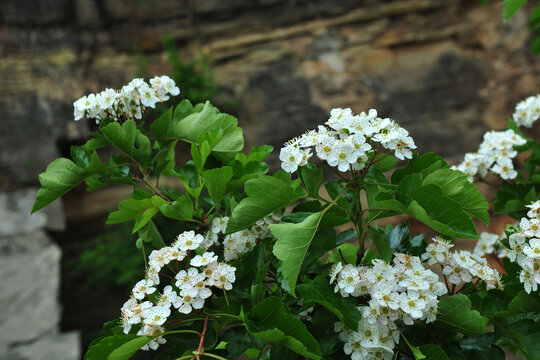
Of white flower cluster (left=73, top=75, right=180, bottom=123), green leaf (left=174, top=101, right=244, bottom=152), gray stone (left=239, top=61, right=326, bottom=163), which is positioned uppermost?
white flower cluster (left=73, top=75, right=180, bottom=123)

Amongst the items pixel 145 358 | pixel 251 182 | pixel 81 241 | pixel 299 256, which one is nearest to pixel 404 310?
pixel 299 256

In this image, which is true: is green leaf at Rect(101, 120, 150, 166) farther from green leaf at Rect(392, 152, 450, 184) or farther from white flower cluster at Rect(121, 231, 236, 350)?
green leaf at Rect(392, 152, 450, 184)

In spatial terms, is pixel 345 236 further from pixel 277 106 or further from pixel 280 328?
pixel 277 106

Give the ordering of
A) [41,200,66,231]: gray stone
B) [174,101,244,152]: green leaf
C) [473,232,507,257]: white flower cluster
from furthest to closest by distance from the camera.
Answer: [41,200,66,231]: gray stone → [473,232,507,257]: white flower cluster → [174,101,244,152]: green leaf

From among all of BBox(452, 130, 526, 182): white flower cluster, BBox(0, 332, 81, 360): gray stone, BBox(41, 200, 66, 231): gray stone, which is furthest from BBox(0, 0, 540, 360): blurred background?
BBox(452, 130, 526, 182): white flower cluster

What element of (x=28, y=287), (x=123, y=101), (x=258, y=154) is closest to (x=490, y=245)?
(x=258, y=154)

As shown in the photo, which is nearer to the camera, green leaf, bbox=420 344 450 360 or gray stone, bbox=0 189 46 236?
green leaf, bbox=420 344 450 360
